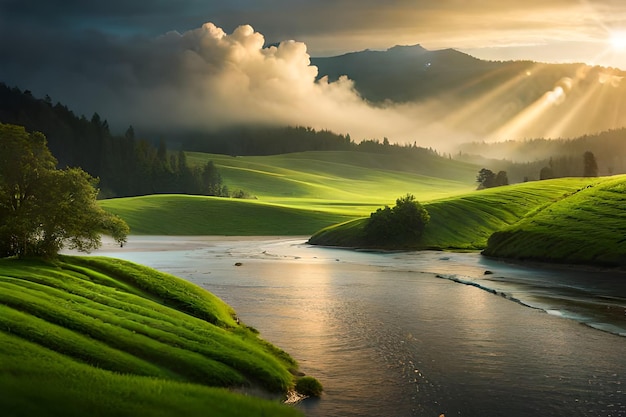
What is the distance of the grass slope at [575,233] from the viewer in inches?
4222

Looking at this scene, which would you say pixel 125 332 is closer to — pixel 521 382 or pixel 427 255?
pixel 521 382

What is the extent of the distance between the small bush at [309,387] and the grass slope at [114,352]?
586 millimetres

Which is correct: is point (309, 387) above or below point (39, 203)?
below

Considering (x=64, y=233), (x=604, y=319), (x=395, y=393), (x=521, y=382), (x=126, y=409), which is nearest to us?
(x=126, y=409)

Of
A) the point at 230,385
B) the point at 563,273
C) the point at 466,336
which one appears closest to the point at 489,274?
the point at 563,273

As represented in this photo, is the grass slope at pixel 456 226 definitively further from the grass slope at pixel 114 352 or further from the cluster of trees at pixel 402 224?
the grass slope at pixel 114 352

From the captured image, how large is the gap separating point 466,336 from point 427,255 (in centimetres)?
9807

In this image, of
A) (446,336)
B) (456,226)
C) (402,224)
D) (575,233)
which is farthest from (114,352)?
(456,226)

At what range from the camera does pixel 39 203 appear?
43094mm

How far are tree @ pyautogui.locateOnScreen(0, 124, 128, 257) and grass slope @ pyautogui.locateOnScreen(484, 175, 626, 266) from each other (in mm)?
83282

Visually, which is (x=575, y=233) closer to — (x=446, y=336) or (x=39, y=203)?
(x=446, y=336)

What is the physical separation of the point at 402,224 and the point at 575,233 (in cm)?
5646

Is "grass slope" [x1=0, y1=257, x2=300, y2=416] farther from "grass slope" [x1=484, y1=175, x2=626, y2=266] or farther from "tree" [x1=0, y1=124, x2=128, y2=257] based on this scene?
"grass slope" [x1=484, y1=175, x2=626, y2=266]

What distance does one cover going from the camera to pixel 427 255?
144 metres
